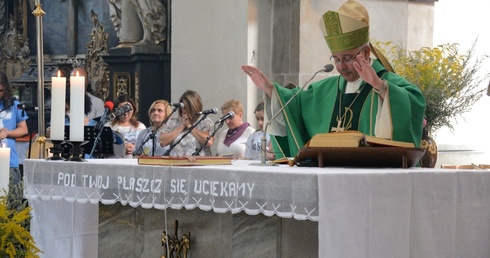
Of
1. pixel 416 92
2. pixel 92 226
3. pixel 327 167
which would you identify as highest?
pixel 416 92

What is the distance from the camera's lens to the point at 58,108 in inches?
198

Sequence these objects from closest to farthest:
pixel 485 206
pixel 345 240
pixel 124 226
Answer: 1. pixel 345 240
2. pixel 485 206
3. pixel 124 226

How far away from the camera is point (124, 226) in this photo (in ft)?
17.6

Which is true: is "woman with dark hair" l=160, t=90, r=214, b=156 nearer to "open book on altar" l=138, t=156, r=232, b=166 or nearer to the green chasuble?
the green chasuble

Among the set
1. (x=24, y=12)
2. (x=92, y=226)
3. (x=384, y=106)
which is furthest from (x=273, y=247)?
(x=24, y=12)

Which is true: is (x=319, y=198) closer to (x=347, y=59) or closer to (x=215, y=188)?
(x=215, y=188)

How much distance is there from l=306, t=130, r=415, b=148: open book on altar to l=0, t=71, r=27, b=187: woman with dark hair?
5.89 metres

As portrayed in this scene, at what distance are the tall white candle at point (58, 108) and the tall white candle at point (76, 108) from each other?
0.17 feet

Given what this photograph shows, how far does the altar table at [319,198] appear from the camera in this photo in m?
4.14

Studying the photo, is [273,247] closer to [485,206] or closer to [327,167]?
[327,167]

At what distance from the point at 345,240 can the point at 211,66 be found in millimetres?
6341

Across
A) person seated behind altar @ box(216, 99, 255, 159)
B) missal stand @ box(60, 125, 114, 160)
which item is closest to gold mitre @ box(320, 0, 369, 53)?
missal stand @ box(60, 125, 114, 160)

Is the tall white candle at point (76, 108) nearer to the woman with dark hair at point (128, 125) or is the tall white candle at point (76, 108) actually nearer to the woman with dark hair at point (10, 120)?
the woman with dark hair at point (128, 125)

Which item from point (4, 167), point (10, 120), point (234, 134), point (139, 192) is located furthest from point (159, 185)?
point (10, 120)
